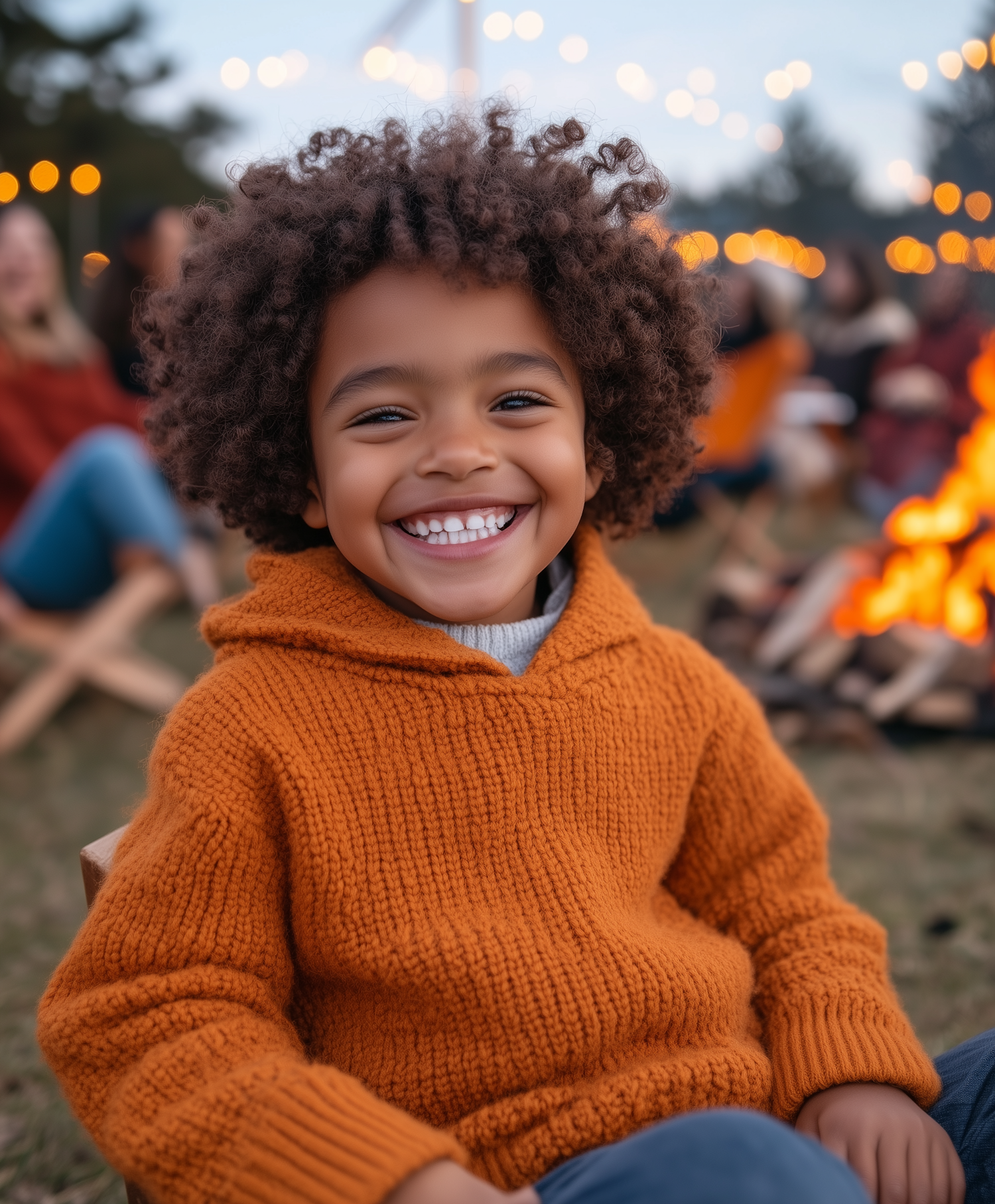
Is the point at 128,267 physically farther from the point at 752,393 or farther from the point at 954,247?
the point at 954,247

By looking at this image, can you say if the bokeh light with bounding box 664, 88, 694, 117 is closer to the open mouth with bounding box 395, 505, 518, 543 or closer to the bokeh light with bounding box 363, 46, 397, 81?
the bokeh light with bounding box 363, 46, 397, 81

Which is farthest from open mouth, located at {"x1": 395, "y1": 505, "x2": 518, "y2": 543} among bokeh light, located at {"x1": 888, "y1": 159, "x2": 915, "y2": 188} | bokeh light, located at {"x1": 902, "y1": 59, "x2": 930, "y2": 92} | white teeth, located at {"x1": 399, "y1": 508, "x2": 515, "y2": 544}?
bokeh light, located at {"x1": 888, "y1": 159, "x2": 915, "y2": 188}

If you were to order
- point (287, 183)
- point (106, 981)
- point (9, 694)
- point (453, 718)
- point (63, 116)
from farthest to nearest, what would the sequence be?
point (63, 116) → point (9, 694) → point (287, 183) → point (453, 718) → point (106, 981)

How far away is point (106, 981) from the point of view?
114cm

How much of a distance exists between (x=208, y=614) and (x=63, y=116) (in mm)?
13897

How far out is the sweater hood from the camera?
4.14 ft

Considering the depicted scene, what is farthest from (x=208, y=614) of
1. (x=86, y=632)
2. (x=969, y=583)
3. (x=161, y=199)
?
(x=161, y=199)

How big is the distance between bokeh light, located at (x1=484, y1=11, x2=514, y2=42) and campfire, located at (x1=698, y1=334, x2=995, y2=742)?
3164 millimetres

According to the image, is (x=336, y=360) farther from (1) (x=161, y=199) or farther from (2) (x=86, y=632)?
(1) (x=161, y=199)

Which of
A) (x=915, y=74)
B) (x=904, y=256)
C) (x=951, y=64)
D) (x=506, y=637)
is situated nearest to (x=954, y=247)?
(x=951, y=64)

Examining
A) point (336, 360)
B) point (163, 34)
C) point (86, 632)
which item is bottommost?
point (86, 632)

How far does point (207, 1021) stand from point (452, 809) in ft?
1.13

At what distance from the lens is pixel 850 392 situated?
25.9 ft

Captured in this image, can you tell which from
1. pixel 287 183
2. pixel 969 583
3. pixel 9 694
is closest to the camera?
pixel 287 183
